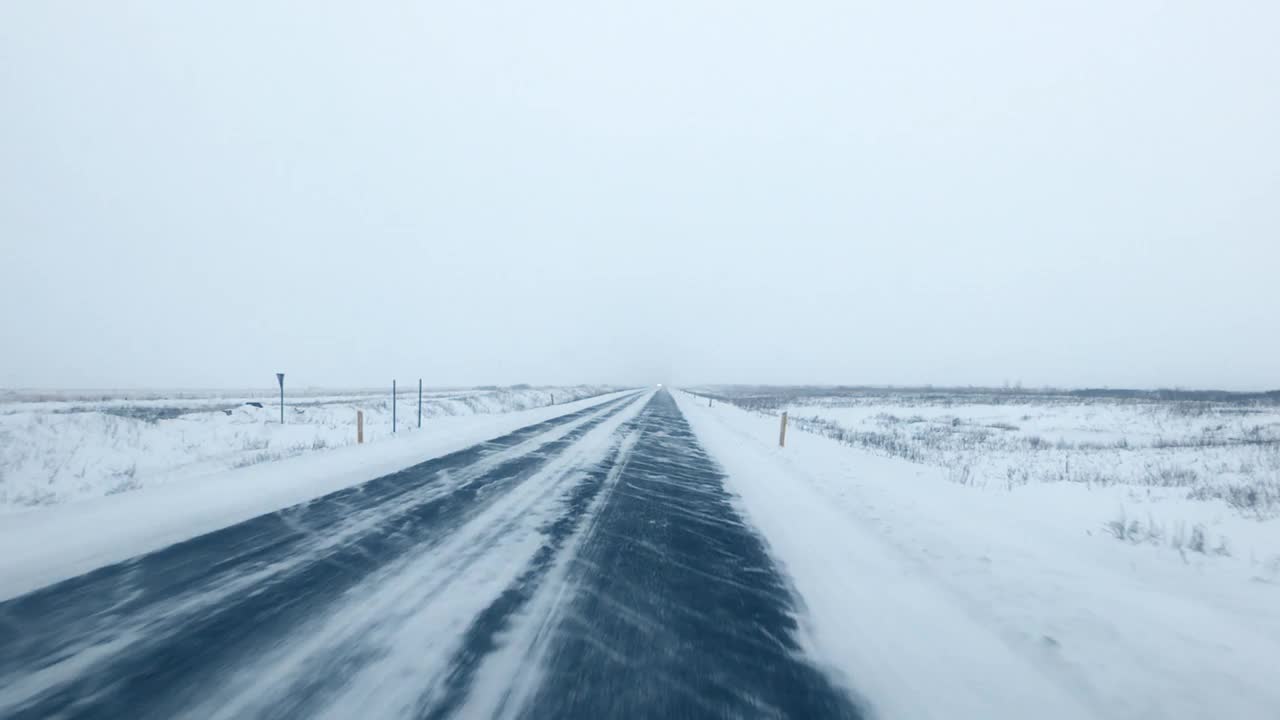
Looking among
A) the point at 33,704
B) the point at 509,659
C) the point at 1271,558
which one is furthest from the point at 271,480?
the point at 1271,558

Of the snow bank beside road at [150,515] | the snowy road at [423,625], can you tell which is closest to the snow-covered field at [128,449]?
the snow bank beside road at [150,515]

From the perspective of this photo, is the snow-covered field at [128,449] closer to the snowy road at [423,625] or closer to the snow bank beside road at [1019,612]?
the snowy road at [423,625]

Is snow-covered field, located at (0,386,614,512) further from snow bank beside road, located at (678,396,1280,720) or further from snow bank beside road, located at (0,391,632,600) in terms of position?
snow bank beside road, located at (678,396,1280,720)

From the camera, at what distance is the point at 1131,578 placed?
15.0 feet

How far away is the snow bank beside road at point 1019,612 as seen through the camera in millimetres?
2762

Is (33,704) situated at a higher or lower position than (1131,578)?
higher

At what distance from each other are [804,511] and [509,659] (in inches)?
196

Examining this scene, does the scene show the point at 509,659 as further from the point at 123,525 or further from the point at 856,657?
the point at 123,525

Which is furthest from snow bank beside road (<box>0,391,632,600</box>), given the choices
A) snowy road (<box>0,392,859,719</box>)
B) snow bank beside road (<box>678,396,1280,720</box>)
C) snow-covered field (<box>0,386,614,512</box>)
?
snow bank beside road (<box>678,396,1280,720</box>)

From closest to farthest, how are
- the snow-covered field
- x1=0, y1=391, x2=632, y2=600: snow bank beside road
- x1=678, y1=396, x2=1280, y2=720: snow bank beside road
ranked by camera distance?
1. x1=678, y1=396, x2=1280, y2=720: snow bank beside road
2. x1=0, y1=391, x2=632, y2=600: snow bank beside road
3. the snow-covered field

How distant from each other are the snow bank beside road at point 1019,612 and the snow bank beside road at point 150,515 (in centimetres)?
567

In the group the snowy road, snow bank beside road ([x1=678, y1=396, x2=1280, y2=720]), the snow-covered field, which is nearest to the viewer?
the snowy road

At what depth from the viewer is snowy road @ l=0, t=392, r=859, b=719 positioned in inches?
93.6

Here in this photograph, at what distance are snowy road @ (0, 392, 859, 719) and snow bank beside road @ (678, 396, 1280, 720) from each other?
0.50 m
